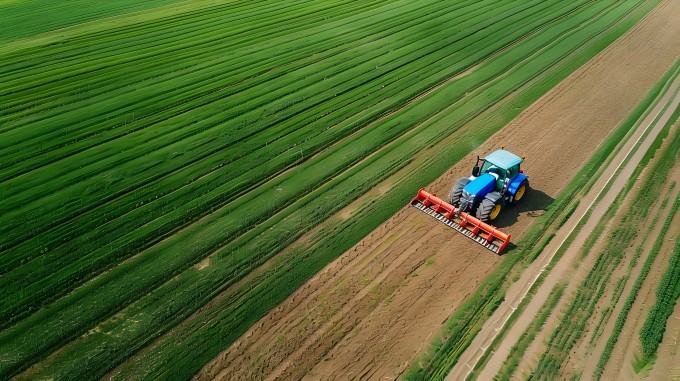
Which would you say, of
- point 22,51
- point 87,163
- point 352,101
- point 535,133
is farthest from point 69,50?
point 535,133

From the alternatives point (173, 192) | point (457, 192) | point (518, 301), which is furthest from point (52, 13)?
point (518, 301)

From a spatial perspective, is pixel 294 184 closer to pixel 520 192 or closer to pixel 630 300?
pixel 520 192

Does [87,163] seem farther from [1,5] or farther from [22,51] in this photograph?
[1,5]

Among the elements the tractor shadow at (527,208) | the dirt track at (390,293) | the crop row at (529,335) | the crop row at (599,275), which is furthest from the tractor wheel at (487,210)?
the crop row at (599,275)

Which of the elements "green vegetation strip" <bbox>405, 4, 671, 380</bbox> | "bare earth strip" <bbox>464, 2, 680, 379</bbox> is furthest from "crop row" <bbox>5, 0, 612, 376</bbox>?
"bare earth strip" <bbox>464, 2, 680, 379</bbox>

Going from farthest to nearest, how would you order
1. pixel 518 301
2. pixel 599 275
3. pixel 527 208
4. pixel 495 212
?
pixel 527 208
pixel 495 212
pixel 599 275
pixel 518 301

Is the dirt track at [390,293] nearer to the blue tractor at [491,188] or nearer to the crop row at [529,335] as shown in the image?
the blue tractor at [491,188]
